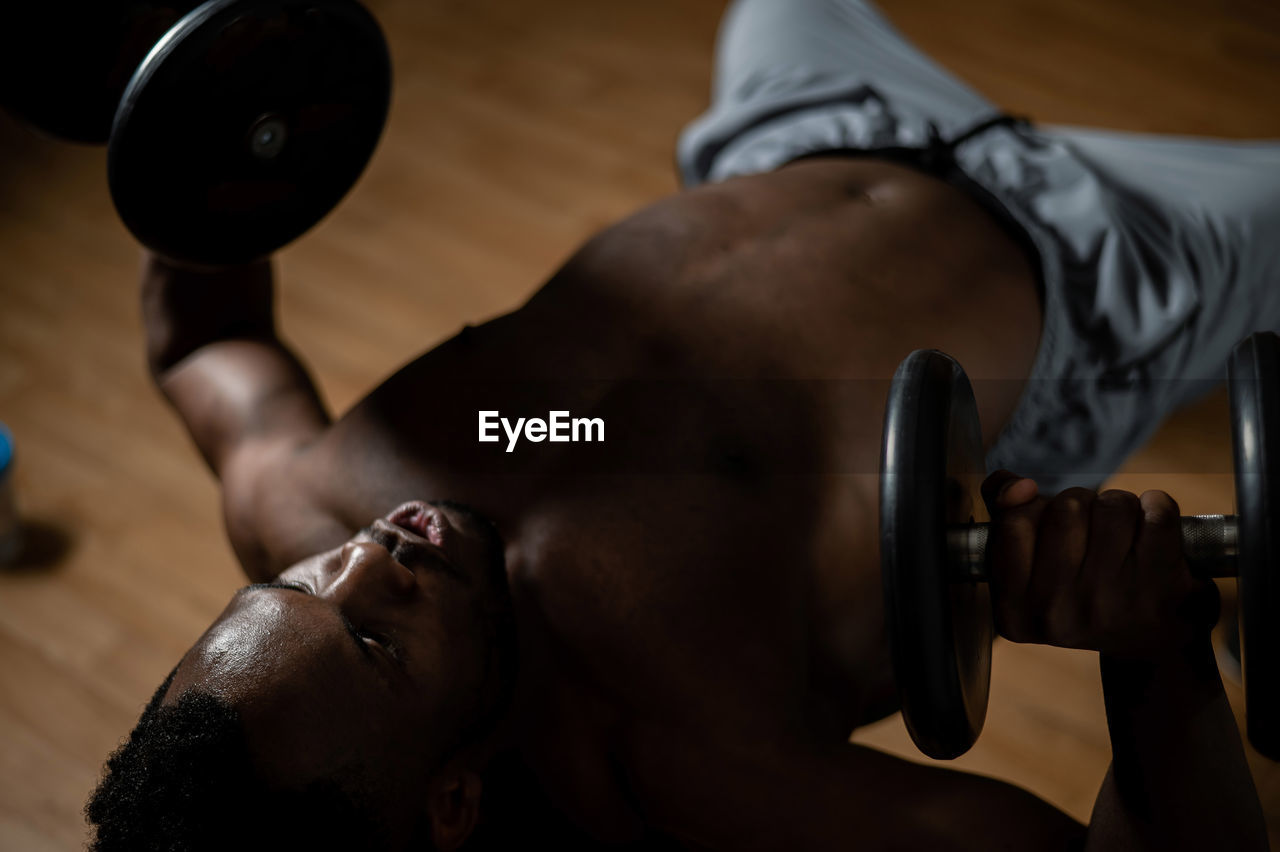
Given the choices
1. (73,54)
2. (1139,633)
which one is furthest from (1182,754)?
(73,54)

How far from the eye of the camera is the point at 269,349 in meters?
1.17

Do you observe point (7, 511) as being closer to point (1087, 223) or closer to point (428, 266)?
point (428, 266)

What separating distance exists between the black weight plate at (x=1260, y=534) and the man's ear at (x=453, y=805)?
1.78 feet

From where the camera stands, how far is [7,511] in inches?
55.5

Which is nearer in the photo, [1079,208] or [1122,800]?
[1122,800]

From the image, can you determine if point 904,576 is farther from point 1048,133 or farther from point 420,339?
point 420,339

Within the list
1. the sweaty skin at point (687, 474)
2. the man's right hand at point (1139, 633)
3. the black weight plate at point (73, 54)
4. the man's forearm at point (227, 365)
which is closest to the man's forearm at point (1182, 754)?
the man's right hand at point (1139, 633)

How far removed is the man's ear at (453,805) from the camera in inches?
33.6

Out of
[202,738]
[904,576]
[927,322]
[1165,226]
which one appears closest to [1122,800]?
[904,576]

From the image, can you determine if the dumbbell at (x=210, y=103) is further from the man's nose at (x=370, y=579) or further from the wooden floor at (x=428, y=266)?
the wooden floor at (x=428, y=266)

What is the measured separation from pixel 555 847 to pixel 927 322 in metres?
0.60

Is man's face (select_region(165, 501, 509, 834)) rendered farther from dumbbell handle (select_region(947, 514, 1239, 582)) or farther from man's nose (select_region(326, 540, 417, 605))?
dumbbell handle (select_region(947, 514, 1239, 582))

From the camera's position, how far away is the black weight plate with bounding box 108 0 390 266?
36.7 inches

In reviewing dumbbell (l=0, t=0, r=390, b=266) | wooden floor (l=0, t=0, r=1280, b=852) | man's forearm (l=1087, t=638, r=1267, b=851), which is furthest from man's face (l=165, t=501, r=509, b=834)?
wooden floor (l=0, t=0, r=1280, b=852)
